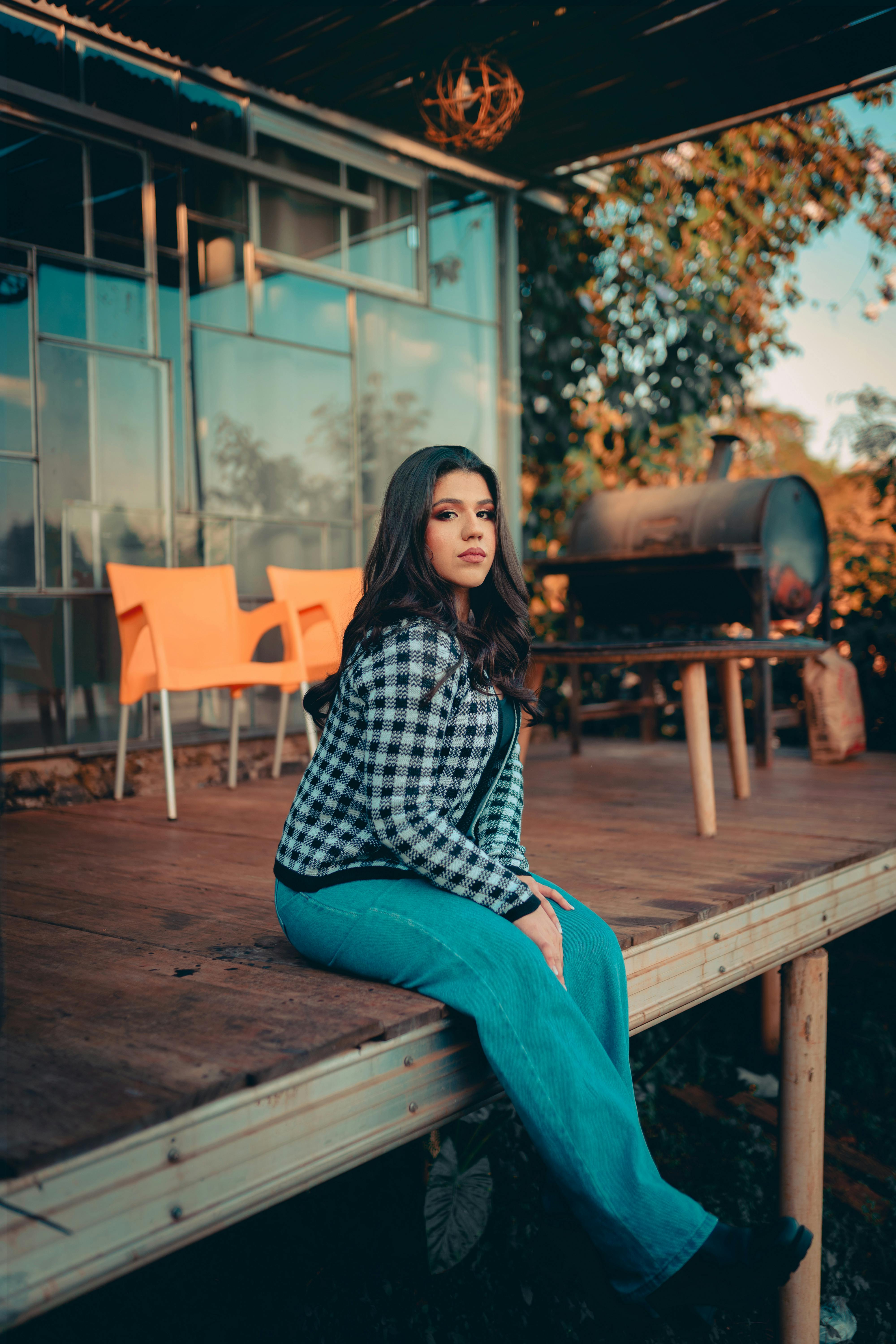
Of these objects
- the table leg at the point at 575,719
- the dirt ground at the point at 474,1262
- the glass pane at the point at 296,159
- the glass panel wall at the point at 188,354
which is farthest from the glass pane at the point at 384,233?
the dirt ground at the point at 474,1262

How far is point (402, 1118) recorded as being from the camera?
155 centimetres

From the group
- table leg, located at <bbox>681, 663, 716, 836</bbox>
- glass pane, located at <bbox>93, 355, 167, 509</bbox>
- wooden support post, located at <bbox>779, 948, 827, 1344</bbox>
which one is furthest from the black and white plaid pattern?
glass pane, located at <bbox>93, 355, 167, 509</bbox>

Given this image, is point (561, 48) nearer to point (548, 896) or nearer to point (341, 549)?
point (341, 549)

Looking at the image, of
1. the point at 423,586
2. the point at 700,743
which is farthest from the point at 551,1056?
the point at 700,743

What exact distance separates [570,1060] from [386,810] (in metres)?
0.43

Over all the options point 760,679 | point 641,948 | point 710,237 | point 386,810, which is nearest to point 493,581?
point 386,810

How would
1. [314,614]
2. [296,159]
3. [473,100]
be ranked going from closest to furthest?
[473,100] < [314,614] < [296,159]

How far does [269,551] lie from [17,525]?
1.19 m

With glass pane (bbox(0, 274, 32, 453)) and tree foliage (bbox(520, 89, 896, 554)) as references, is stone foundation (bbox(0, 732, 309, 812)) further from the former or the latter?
tree foliage (bbox(520, 89, 896, 554))

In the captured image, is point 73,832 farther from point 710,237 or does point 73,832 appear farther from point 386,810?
point 710,237

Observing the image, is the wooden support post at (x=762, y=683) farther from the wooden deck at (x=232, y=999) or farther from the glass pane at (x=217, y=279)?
the glass pane at (x=217, y=279)

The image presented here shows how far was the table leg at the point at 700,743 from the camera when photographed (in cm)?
310

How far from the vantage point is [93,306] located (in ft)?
13.3

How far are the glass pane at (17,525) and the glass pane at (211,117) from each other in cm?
166
